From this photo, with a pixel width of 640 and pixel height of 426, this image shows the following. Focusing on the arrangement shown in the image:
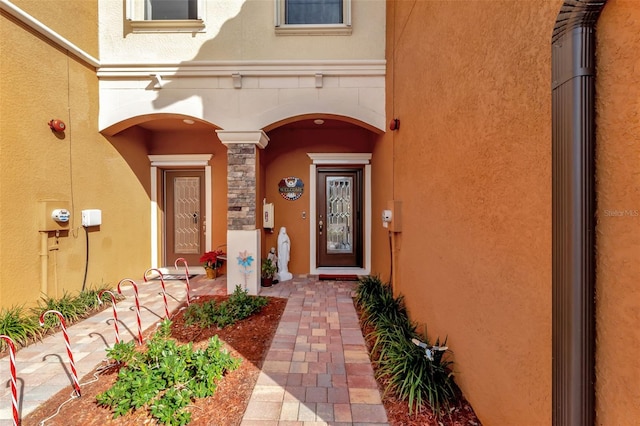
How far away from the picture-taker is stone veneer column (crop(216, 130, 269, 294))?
4.82 meters

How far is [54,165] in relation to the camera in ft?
13.2

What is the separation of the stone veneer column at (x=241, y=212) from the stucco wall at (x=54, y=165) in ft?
7.32

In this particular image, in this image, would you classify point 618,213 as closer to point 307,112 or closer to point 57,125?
point 307,112

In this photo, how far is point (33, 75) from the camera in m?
3.72

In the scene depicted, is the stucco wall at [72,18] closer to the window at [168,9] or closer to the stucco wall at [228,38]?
the stucco wall at [228,38]

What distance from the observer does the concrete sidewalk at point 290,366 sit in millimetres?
2174

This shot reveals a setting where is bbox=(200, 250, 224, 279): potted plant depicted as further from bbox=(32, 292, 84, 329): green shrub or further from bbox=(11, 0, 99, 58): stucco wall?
bbox=(11, 0, 99, 58): stucco wall

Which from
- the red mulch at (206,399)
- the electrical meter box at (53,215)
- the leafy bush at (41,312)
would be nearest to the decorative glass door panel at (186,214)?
the leafy bush at (41,312)

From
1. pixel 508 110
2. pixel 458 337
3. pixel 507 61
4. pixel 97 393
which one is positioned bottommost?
pixel 97 393

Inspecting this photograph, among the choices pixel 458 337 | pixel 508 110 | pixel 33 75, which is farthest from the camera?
pixel 33 75

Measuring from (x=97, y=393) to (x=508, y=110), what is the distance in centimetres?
383

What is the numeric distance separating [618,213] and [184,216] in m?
6.90

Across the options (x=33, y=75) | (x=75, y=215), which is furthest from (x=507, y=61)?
(x=75, y=215)

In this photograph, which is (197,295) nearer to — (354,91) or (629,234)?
(354,91)
